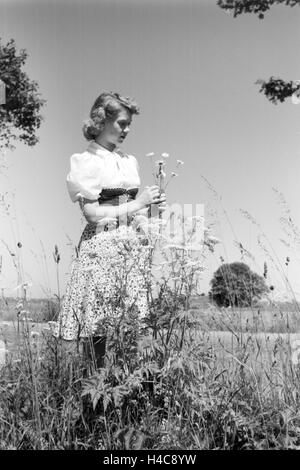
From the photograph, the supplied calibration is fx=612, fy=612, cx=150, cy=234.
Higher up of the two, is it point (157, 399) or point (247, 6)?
point (247, 6)

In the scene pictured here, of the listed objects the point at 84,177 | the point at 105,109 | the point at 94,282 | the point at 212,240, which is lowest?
the point at 94,282

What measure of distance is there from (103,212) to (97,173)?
8.2 inches

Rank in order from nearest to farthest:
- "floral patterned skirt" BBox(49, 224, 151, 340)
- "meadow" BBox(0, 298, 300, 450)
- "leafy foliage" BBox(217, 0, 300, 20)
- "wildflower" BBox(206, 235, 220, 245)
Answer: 1. "meadow" BBox(0, 298, 300, 450)
2. "wildflower" BBox(206, 235, 220, 245)
3. "floral patterned skirt" BBox(49, 224, 151, 340)
4. "leafy foliage" BBox(217, 0, 300, 20)

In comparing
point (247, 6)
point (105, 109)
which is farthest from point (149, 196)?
point (247, 6)

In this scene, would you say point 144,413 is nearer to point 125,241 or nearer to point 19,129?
point 125,241

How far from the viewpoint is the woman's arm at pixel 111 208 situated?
2908 millimetres

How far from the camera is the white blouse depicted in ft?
9.93

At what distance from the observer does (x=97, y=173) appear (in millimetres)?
3061

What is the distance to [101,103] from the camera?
10.4 feet

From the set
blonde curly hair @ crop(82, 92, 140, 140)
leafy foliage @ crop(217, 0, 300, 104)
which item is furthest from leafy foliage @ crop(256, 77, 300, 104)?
blonde curly hair @ crop(82, 92, 140, 140)

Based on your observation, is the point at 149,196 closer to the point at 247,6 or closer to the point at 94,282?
the point at 94,282

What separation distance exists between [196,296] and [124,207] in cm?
60

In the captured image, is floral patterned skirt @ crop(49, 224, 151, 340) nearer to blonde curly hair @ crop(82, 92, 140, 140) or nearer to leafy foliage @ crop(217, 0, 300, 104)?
blonde curly hair @ crop(82, 92, 140, 140)

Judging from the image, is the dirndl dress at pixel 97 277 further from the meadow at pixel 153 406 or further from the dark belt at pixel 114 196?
the meadow at pixel 153 406
